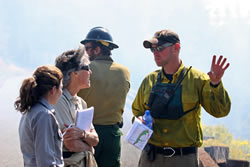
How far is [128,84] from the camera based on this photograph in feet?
15.6

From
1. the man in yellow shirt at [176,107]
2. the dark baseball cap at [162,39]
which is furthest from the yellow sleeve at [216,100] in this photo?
the dark baseball cap at [162,39]

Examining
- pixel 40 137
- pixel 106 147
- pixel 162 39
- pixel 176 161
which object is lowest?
pixel 106 147

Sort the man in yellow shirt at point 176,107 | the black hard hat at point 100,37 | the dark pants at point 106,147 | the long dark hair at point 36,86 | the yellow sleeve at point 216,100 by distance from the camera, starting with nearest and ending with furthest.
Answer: the long dark hair at point 36,86 → the yellow sleeve at point 216,100 → the man in yellow shirt at point 176,107 → the dark pants at point 106,147 → the black hard hat at point 100,37

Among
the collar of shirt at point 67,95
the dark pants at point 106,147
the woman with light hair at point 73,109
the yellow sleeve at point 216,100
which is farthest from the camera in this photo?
the dark pants at point 106,147

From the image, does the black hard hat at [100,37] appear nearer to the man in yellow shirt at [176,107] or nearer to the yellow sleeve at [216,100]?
→ the man in yellow shirt at [176,107]

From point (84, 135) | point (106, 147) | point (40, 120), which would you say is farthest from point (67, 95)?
point (106, 147)

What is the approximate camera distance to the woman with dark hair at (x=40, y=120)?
2.36 m

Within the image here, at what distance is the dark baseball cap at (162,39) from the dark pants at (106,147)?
53.6 inches

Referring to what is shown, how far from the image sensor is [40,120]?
2.37 meters

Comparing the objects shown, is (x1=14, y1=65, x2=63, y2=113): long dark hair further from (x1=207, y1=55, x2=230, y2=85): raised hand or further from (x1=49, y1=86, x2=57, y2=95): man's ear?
(x1=207, y1=55, x2=230, y2=85): raised hand

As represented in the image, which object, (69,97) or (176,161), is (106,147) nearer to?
(176,161)

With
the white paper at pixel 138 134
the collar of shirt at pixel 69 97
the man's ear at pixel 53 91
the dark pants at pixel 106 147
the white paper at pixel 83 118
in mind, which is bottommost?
the dark pants at pixel 106 147

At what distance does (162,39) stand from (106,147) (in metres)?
1.71

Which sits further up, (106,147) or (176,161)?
(176,161)
